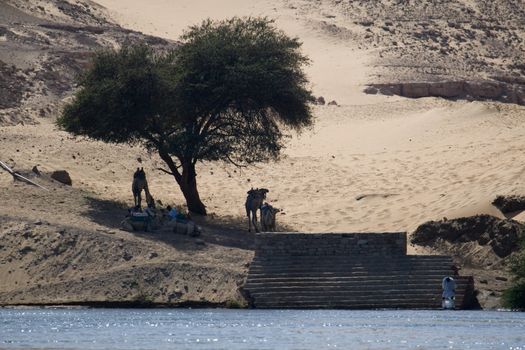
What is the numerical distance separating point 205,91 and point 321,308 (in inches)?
437

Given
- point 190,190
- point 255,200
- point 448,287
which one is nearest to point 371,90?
point 190,190

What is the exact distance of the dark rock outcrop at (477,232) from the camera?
140ft

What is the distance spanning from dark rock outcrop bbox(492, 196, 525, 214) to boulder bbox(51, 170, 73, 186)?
11541 mm

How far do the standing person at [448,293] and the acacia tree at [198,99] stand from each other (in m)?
11.1

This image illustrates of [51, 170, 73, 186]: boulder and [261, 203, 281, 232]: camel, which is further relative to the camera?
[51, 170, 73, 186]: boulder

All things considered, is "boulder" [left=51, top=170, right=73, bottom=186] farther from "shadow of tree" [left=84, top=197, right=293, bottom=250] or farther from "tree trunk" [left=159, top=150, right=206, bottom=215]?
"tree trunk" [left=159, top=150, right=206, bottom=215]

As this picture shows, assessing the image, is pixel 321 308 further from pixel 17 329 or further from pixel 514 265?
pixel 17 329

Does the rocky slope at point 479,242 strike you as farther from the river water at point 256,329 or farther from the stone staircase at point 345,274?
the river water at point 256,329

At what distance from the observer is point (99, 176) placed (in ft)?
174

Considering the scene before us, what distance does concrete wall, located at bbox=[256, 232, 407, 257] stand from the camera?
38.8 meters

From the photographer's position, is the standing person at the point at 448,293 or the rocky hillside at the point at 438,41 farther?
the rocky hillside at the point at 438,41

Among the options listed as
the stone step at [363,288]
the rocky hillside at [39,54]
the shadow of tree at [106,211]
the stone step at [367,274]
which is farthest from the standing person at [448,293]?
the rocky hillside at [39,54]

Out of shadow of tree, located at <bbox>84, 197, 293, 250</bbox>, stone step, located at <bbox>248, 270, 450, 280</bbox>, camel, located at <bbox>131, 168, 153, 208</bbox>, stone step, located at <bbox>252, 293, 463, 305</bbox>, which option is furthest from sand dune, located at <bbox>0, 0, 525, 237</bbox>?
stone step, located at <bbox>252, 293, 463, 305</bbox>

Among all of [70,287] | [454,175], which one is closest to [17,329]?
[70,287]
